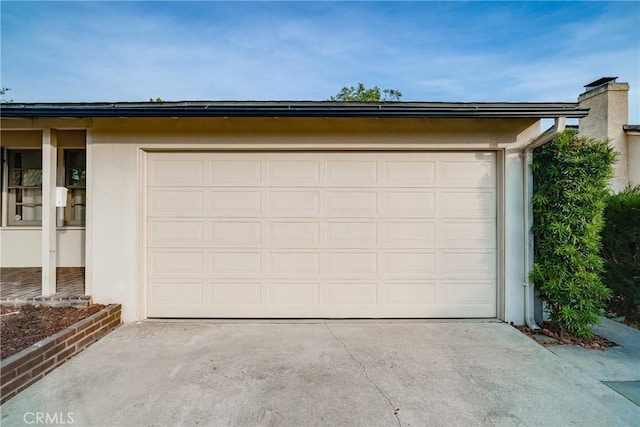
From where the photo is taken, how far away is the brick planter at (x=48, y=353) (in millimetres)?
2357

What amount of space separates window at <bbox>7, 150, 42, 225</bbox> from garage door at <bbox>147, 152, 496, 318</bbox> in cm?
388

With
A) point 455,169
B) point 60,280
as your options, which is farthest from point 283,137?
point 60,280

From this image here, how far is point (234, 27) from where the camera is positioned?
22.4 feet

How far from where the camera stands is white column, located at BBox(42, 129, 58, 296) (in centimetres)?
394

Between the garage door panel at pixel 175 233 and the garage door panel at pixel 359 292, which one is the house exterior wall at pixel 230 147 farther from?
the garage door panel at pixel 359 292

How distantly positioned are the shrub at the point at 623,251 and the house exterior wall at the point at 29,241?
9022mm

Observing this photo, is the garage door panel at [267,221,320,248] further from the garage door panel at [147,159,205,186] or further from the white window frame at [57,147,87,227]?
the white window frame at [57,147,87,227]

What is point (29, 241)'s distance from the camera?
19.6 feet

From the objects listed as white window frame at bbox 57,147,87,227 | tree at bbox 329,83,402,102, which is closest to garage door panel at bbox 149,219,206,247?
white window frame at bbox 57,147,87,227

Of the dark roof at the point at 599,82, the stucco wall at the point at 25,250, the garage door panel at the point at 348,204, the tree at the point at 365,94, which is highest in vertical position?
the tree at the point at 365,94

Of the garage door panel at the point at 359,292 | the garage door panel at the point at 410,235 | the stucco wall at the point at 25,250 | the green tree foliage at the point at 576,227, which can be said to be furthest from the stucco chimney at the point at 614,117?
the stucco wall at the point at 25,250

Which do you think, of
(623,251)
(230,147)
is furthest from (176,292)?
(623,251)

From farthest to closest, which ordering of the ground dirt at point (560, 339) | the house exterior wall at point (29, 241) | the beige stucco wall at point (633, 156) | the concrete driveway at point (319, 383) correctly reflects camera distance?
the beige stucco wall at point (633, 156), the house exterior wall at point (29, 241), the ground dirt at point (560, 339), the concrete driveway at point (319, 383)

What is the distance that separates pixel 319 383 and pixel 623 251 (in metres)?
4.82
